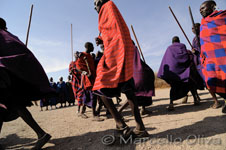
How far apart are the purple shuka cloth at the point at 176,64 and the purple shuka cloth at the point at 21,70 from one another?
128 inches

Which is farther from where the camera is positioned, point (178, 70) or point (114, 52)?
point (178, 70)

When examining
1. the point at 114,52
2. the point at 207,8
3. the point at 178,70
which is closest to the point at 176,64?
the point at 178,70

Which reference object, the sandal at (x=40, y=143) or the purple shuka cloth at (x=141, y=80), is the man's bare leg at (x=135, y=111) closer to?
the sandal at (x=40, y=143)

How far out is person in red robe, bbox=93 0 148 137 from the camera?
194cm

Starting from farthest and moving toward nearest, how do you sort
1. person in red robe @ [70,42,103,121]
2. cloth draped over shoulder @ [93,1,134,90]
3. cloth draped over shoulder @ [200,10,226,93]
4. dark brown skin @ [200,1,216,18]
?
person in red robe @ [70,42,103,121] → dark brown skin @ [200,1,216,18] → cloth draped over shoulder @ [200,10,226,93] → cloth draped over shoulder @ [93,1,134,90]

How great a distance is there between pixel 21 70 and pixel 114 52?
1319 millimetres

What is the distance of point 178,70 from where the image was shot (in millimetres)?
4188

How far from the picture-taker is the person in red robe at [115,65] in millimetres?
1941

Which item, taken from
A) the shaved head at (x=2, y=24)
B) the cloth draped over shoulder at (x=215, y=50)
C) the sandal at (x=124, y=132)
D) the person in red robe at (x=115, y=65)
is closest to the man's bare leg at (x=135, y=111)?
the person in red robe at (x=115, y=65)

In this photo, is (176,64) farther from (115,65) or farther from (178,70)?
(115,65)

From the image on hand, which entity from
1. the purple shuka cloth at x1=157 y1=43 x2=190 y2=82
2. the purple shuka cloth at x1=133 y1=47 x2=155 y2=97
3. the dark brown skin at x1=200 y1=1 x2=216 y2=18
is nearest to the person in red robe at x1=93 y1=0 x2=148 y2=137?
the purple shuka cloth at x1=133 y1=47 x2=155 y2=97

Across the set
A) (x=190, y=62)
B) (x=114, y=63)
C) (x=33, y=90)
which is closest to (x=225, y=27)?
(x=190, y=62)

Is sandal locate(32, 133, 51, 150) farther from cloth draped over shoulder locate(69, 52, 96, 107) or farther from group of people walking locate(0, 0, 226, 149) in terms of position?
cloth draped over shoulder locate(69, 52, 96, 107)

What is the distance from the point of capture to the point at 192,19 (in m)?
A: 3.60
